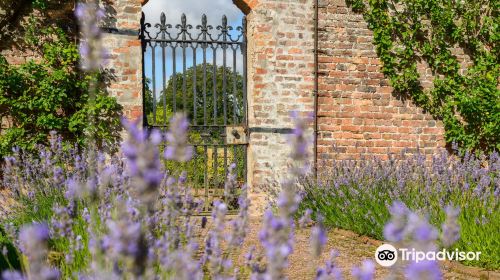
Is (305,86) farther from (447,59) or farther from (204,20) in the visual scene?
(447,59)

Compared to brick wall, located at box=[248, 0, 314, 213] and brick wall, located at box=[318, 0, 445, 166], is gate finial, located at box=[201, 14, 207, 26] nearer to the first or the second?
brick wall, located at box=[248, 0, 314, 213]

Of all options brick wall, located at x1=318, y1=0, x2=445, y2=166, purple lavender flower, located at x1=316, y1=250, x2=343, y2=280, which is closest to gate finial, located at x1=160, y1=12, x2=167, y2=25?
brick wall, located at x1=318, y1=0, x2=445, y2=166

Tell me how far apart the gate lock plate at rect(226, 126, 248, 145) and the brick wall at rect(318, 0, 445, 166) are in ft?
3.12

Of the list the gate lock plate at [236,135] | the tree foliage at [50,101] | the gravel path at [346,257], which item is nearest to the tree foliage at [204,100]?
the gate lock plate at [236,135]

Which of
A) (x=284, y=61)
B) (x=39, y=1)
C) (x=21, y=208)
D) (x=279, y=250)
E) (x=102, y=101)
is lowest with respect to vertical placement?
(x=21, y=208)

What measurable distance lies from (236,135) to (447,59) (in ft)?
9.81

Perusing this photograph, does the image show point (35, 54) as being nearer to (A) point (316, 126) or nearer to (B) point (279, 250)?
(A) point (316, 126)

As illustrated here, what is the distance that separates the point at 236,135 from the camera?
6336 mm

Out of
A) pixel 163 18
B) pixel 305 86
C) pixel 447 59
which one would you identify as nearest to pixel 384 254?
pixel 305 86

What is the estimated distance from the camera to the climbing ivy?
6578 millimetres

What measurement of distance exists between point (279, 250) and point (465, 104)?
6051 millimetres

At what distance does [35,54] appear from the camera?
567cm

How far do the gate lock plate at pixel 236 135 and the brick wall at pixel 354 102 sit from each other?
3.12ft

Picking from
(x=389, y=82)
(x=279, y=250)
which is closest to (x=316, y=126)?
(x=389, y=82)
